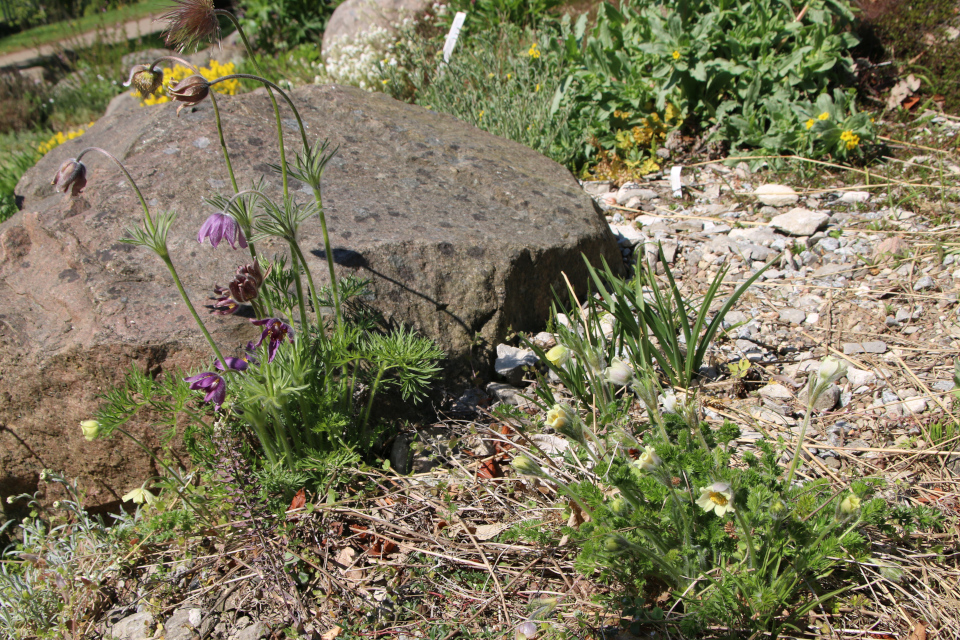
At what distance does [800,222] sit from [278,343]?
9.29 ft

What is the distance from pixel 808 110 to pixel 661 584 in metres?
3.32

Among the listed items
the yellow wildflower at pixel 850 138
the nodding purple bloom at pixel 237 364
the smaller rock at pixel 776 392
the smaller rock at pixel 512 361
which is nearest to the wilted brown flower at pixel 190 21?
the nodding purple bloom at pixel 237 364

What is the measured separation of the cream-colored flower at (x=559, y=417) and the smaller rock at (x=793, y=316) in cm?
166

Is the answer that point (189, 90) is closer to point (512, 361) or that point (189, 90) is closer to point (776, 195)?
point (512, 361)

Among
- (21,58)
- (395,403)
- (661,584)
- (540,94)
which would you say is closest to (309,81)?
(540,94)

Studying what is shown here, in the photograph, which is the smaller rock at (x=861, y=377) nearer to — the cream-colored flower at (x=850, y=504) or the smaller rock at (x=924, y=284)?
the smaller rock at (x=924, y=284)

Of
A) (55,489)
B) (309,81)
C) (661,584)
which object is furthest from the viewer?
(309,81)

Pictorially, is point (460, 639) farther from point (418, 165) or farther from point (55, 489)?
point (418, 165)

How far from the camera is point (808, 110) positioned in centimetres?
387

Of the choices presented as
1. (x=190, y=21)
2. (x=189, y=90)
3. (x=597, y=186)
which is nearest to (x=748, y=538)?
(x=189, y=90)

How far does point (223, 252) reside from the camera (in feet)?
8.04

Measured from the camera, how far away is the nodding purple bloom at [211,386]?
1852mm

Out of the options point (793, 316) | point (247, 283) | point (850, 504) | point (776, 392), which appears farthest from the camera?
point (793, 316)

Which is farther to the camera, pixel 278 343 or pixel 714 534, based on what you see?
pixel 278 343
